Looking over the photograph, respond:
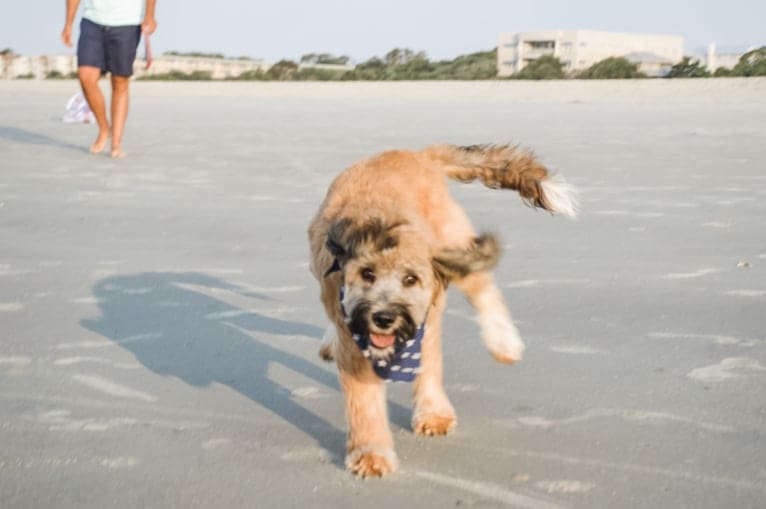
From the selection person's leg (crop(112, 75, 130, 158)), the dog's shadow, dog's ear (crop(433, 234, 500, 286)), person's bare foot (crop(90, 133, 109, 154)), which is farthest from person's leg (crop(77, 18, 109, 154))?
dog's ear (crop(433, 234, 500, 286))

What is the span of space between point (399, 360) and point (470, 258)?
0.43 metres

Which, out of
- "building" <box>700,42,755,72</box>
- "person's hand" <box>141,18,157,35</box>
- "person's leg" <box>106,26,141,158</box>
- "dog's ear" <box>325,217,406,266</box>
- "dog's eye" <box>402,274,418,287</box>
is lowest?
"building" <box>700,42,755,72</box>

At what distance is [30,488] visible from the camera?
3.92 meters

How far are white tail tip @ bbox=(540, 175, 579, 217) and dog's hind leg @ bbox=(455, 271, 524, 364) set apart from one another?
0.61 metres

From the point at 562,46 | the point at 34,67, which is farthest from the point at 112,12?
the point at 562,46

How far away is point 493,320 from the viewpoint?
15.9 ft

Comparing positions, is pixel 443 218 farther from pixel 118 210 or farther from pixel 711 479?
pixel 118 210

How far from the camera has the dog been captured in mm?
4082

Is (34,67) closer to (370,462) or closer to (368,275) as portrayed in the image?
(368,275)

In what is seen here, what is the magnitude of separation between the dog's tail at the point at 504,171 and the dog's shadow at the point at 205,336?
1074 millimetres

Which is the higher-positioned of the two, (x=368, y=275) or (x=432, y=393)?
(x=368, y=275)

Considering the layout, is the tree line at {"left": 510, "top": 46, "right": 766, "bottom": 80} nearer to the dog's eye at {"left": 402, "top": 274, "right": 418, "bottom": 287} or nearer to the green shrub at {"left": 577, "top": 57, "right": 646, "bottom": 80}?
the green shrub at {"left": 577, "top": 57, "right": 646, "bottom": 80}

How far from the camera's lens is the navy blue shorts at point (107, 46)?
1290 cm

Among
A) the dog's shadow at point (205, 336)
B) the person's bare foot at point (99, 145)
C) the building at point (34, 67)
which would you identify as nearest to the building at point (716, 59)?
the building at point (34, 67)
